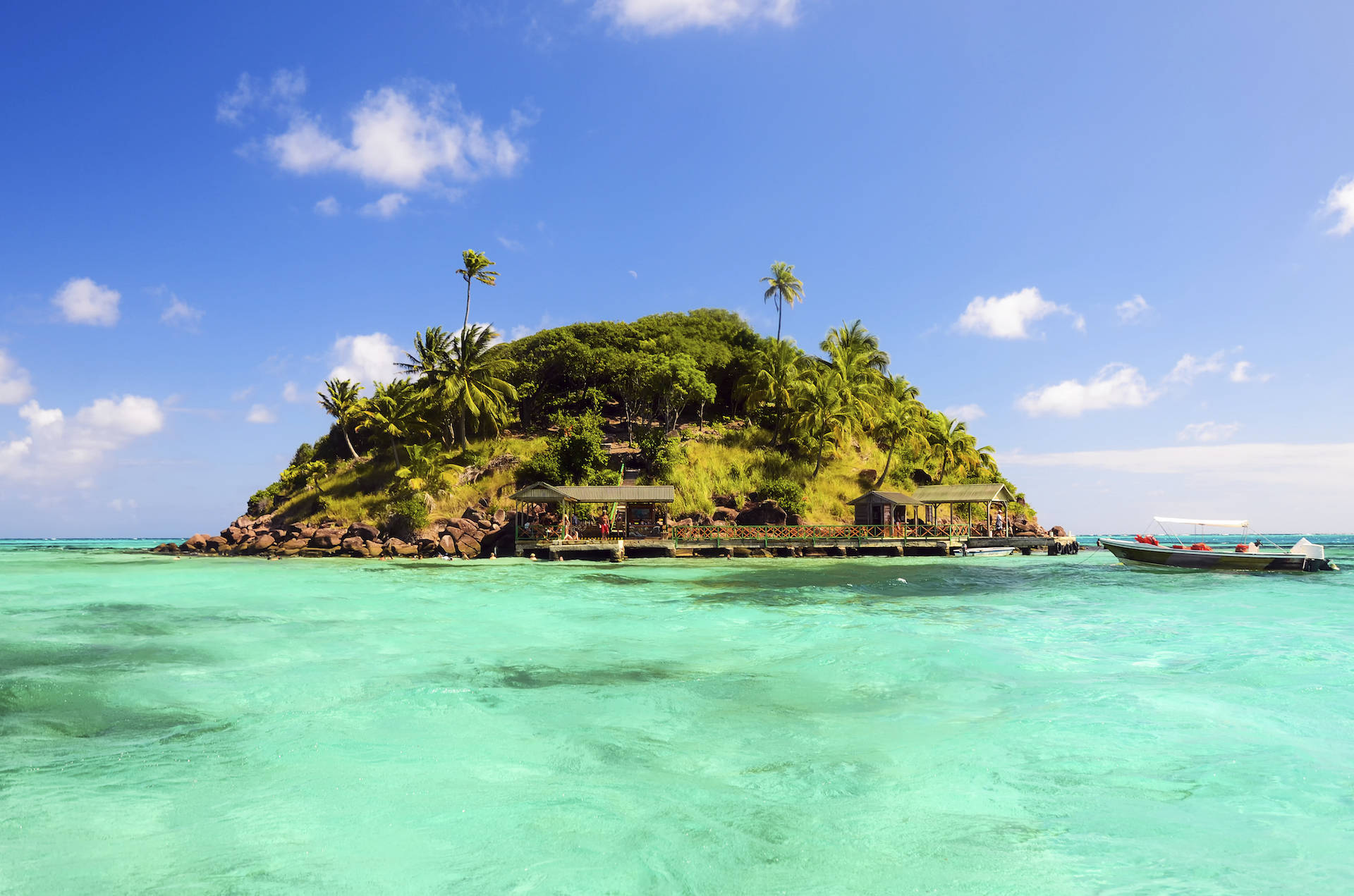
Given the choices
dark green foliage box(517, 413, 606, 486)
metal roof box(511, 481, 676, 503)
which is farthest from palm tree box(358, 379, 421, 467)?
metal roof box(511, 481, 676, 503)

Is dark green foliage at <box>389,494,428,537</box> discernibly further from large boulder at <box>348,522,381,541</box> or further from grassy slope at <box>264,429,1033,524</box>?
large boulder at <box>348,522,381,541</box>

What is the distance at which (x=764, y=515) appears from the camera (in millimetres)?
46969

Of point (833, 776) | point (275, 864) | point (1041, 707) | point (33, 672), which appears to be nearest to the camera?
point (275, 864)

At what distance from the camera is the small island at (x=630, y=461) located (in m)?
43.3

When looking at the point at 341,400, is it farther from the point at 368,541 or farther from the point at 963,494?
the point at 963,494

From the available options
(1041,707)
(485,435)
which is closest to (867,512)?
(485,435)

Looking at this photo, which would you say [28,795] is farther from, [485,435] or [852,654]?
[485,435]

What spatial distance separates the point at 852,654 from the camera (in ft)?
45.6

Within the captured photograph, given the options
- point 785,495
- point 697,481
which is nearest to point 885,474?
point 785,495

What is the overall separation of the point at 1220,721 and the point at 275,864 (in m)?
11.0

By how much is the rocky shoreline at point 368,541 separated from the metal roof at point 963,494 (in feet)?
84.9

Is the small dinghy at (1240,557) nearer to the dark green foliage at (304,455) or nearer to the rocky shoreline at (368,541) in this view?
the rocky shoreline at (368,541)

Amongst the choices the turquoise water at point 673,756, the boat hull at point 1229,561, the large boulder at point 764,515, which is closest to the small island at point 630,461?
Result: the large boulder at point 764,515

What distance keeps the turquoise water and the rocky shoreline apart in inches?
942
